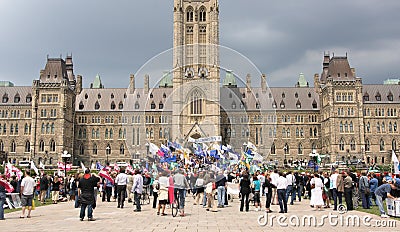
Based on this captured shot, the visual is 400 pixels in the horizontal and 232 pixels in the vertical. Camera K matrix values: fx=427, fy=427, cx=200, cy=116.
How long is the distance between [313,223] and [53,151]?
72680 millimetres

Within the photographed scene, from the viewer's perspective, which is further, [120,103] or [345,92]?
[120,103]

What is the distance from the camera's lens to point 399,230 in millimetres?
13953

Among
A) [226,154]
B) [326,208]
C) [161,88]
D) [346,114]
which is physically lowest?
[326,208]

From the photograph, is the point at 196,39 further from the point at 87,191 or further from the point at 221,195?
the point at 87,191

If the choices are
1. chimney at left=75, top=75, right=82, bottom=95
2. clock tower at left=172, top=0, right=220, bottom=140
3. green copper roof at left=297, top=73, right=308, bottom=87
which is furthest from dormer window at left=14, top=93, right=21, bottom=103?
green copper roof at left=297, top=73, right=308, bottom=87

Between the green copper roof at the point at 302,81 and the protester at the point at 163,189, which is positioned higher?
the green copper roof at the point at 302,81

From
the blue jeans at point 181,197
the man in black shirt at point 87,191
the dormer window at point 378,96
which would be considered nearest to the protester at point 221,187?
the blue jeans at point 181,197

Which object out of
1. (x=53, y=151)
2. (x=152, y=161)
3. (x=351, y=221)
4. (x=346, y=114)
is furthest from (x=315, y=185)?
(x=53, y=151)

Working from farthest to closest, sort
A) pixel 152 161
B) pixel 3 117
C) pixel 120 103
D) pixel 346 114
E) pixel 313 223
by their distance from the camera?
pixel 120 103 → pixel 3 117 → pixel 346 114 → pixel 152 161 → pixel 313 223

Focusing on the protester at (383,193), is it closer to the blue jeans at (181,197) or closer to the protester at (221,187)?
the protester at (221,187)

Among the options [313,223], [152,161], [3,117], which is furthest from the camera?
[3,117]

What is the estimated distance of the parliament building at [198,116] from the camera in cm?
7844

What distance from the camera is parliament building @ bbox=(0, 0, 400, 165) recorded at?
7844cm

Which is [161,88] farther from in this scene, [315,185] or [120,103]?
[315,185]
